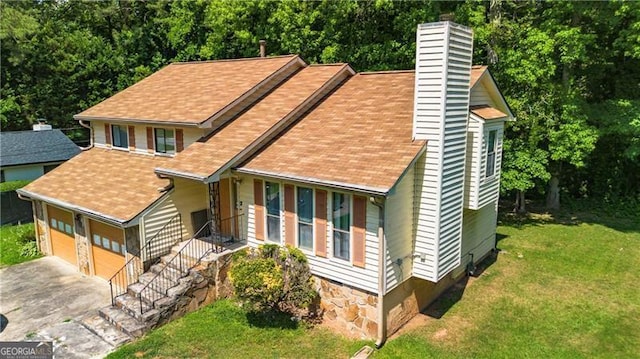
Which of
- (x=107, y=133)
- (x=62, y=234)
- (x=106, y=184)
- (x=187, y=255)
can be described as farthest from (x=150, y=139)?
(x=187, y=255)

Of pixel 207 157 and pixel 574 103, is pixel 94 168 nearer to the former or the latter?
pixel 207 157

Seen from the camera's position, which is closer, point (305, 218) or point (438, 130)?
point (438, 130)

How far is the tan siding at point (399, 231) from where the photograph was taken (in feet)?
33.8

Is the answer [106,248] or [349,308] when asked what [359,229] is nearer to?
[349,308]

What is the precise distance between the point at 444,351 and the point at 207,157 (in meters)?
8.03

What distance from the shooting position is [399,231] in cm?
1066

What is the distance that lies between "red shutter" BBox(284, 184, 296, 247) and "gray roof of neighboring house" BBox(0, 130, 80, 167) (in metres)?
16.7

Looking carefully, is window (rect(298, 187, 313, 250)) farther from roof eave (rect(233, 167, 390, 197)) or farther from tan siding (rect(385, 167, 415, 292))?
tan siding (rect(385, 167, 415, 292))

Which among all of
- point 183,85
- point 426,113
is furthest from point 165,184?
point 426,113

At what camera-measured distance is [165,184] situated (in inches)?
566

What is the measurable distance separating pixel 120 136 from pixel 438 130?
12839 millimetres

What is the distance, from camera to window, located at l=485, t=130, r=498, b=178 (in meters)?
13.1

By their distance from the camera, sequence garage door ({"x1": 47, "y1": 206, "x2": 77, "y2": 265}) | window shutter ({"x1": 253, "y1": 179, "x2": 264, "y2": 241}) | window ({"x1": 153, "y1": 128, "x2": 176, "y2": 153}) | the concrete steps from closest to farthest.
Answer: the concrete steps, window shutter ({"x1": 253, "y1": 179, "x2": 264, "y2": 241}), window ({"x1": 153, "y1": 128, "x2": 176, "y2": 153}), garage door ({"x1": 47, "y1": 206, "x2": 77, "y2": 265})

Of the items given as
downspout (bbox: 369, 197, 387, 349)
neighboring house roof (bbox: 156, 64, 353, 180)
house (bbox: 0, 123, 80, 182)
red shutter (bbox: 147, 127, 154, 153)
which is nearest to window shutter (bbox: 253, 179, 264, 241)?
neighboring house roof (bbox: 156, 64, 353, 180)
